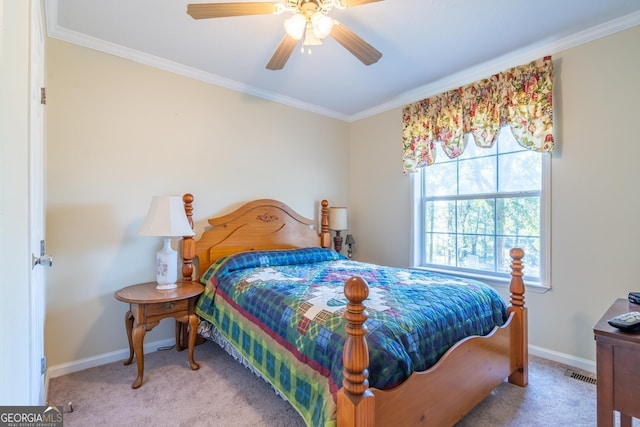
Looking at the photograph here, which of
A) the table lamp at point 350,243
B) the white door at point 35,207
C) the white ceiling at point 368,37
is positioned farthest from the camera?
the table lamp at point 350,243

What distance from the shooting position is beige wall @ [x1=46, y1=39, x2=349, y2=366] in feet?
7.39

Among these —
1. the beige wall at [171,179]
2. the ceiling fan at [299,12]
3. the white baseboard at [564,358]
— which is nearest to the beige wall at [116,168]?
the beige wall at [171,179]

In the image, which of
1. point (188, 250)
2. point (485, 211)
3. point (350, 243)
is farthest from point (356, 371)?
point (350, 243)

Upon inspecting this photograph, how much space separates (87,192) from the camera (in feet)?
7.70

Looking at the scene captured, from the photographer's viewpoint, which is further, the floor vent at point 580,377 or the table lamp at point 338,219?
the table lamp at point 338,219

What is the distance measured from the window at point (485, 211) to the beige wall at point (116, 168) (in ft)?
6.44

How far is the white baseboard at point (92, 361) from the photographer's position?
2204 millimetres

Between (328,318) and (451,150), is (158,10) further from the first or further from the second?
(451,150)

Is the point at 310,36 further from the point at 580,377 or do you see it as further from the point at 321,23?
the point at 580,377

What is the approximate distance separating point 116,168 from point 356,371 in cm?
241

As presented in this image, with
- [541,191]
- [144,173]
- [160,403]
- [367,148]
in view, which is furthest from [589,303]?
[144,173]

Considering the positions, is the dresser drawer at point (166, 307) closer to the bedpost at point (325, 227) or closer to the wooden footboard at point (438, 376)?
the wooden footboard at point (438, 376)

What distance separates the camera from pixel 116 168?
2475 millimetres

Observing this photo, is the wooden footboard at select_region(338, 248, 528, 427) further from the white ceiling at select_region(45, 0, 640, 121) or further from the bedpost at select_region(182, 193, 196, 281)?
the bedpost at select_region(182, 193, 196, 281)
